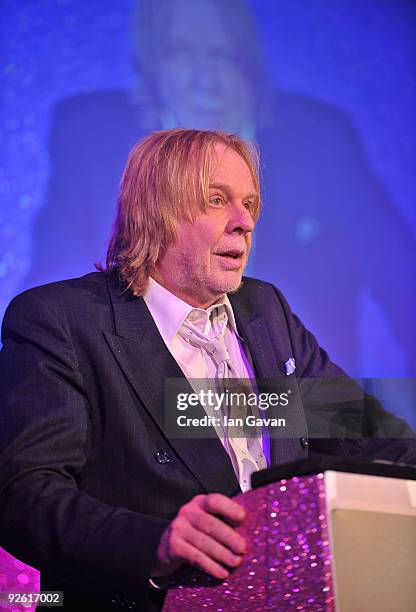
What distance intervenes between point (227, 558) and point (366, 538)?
16 cm

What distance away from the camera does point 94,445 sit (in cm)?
138

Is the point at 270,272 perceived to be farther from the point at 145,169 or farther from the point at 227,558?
the point at 227,558

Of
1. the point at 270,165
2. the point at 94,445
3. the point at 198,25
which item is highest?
the point at 198,25

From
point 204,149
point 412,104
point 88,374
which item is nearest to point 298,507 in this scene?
point 88,374

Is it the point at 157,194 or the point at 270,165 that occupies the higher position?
the point at 270,165

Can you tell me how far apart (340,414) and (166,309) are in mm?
531

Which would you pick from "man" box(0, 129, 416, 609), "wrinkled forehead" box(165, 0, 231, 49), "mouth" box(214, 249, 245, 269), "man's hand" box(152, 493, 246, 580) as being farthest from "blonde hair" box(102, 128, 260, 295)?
"man's hand" box(152, 493, 246, 580)

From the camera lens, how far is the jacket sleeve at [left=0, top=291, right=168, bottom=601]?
1006mm

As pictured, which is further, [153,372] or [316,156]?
[316,156]

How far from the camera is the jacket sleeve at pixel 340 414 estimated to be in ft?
5.36

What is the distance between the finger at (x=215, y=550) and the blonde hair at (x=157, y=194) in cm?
84

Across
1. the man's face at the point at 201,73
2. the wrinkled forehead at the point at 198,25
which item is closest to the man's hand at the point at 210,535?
the man's face at the point at 201,73

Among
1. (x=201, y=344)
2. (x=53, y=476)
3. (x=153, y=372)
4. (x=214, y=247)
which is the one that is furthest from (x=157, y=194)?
(x=53, y=476)

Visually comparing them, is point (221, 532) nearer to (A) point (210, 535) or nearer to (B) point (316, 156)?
(A) point (210, 535)
